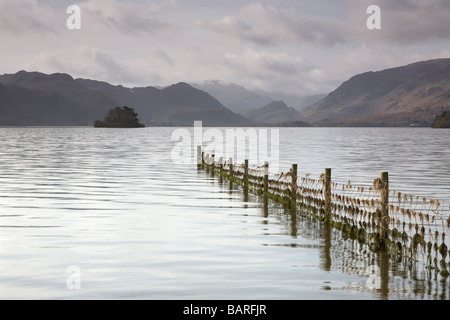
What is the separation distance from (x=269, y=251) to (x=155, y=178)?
27.9 meters

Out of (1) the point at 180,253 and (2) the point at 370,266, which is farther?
(1) the point at 180,253

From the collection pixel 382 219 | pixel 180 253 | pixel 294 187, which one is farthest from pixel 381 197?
pixel 294 187

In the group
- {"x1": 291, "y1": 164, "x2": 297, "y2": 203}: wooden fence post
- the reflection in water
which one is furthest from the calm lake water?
{"x1": 291, "y1": 164, "x2": 297, "y2": 203}: wooden fence post

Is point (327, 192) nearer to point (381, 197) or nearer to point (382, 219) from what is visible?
point (381, 197)

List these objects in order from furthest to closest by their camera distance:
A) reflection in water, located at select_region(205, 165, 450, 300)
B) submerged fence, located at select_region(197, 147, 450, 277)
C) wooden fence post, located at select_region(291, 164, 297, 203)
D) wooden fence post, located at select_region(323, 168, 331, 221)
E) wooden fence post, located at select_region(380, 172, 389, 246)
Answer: wooden fence post, located at select_region(291, 164, 297, 203)
wooden fence post, located at select_region(323, 168, 331, 221)
wooden fence post, located at select_region(380, 172, 389, 246)
submerged fence, located at select_region(197, 147, 450, 277)
reflection in water, located at select_region(205, 165, 450, 300)

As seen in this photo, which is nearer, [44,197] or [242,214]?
[242,214]

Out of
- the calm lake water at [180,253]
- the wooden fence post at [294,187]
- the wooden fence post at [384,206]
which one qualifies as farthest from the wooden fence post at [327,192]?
the wooden fence post at [384,206]

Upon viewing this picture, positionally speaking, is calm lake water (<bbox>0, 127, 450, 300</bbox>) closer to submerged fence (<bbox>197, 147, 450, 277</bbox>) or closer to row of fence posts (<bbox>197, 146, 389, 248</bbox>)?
submerged fence (<bbox>197, 147, 450, 277</bbox>)

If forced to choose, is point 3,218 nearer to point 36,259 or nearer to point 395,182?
point 36,259

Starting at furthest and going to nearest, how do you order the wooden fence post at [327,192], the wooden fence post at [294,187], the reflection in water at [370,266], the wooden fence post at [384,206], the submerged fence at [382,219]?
the wooden fence post at [294,187], the wooden fence post at [327,192], the wooden fence post at [384,206], the submerged fence at [382,219], the reflection in water at [370,266]

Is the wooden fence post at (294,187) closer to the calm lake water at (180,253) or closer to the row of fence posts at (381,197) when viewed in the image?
the row of fence posts at (381,197)
